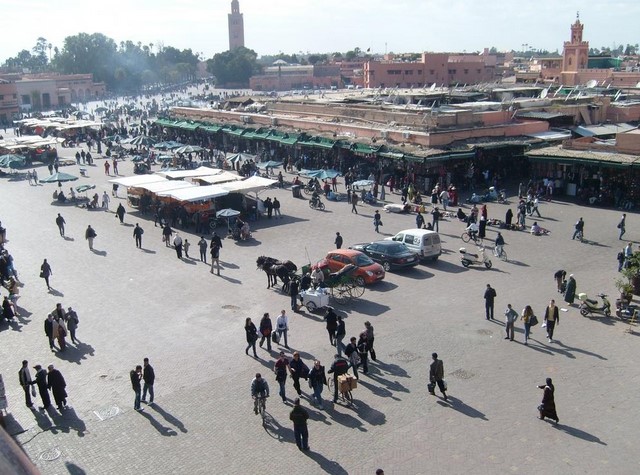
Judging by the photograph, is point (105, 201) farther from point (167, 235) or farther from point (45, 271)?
point (45, 271)

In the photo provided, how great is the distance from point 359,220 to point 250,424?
1646cm

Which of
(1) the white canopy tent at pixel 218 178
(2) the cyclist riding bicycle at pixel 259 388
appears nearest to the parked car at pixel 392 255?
(2) the cyclist riding bicycle at pixel 259 388

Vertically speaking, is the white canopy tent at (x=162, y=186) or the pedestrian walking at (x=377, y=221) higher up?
the white canopy tent at (x=162, y=186)

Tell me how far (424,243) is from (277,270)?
17.1ft

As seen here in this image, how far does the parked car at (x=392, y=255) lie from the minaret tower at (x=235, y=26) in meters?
176

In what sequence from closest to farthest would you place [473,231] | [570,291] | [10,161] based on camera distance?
[570,291], [473,231], [10,161]

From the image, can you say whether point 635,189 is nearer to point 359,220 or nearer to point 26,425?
point 359,220

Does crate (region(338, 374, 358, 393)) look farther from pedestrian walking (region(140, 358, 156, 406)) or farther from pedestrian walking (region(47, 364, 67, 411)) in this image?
pedestrian walking (region(47, 364, 67, 411))

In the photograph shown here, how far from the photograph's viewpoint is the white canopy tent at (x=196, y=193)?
86.6ft

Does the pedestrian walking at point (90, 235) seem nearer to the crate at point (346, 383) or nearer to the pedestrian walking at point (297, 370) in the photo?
the pedestrian walking at point (297, 370)

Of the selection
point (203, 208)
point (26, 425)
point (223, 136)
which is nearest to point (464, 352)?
point (26, 425)

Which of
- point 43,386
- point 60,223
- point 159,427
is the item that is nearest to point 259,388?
point 159,427

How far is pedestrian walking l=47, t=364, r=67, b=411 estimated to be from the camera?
1204cm

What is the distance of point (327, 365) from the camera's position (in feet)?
45.6
